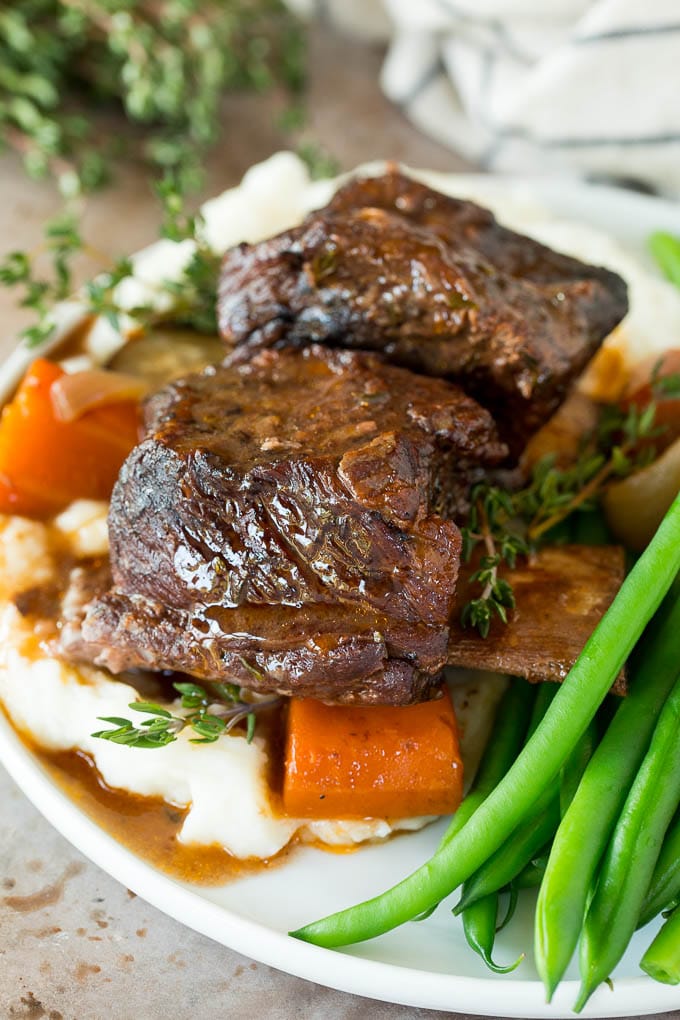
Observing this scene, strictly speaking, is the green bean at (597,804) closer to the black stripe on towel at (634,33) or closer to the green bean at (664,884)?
the green bean at (664,884)

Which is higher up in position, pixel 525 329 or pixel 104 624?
pixel 525 329

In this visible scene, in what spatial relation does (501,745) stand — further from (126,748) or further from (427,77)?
(427,77)

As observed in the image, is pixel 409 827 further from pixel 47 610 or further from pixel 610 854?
pixel 47 610

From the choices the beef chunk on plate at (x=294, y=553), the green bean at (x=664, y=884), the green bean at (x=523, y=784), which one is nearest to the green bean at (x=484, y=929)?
the green bean at (x=523, y=784)

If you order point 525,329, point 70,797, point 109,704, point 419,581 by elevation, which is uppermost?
point 525,329

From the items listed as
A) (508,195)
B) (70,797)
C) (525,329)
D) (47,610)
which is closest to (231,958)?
(70,797)

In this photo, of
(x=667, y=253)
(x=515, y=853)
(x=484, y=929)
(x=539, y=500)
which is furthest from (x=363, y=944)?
(x=667, y=253)
